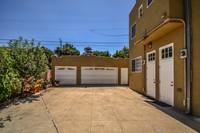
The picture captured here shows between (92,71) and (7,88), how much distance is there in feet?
52.1

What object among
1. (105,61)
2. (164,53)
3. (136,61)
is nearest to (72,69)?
(105,61)

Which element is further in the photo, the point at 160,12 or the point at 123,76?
the point at 123,76

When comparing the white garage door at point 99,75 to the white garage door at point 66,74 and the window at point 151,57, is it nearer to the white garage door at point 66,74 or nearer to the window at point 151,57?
the white garage door at point 66,74

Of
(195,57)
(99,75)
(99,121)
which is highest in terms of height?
(195,57)

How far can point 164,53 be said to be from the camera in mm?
10359

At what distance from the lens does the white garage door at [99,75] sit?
80.6ft

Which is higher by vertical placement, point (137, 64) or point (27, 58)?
point (27, 58)

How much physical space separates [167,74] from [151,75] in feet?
8.11

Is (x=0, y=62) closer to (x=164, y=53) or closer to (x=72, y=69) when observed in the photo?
(x=164, y=53)

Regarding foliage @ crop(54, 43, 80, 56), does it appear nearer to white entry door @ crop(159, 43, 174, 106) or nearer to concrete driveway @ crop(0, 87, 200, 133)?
white entry door @ crop(159, 43, 174, 106)

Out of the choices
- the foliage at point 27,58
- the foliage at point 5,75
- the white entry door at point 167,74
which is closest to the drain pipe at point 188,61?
the white entry door at point 167,74

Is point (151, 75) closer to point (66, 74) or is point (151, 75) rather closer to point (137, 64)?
point (137, 64)

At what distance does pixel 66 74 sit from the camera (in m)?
24.1

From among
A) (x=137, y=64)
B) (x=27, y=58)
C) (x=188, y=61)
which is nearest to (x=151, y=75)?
(x=137, y=64)
